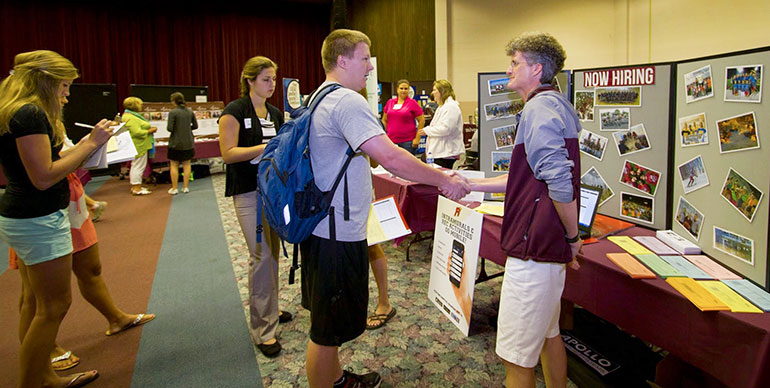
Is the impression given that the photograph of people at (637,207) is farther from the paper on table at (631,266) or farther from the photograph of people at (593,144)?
the paper on table at (631,266)

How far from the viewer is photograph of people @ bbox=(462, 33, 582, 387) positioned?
1.29 metres

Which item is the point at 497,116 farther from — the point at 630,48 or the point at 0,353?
the point at 630,48

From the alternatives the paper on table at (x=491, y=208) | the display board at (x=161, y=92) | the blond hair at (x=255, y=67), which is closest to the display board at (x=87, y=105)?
the display board at (x=161, y=92)

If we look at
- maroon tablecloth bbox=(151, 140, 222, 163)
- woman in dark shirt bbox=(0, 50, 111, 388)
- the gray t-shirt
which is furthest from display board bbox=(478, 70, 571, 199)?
maroon tablecloth bbox=(151, 140, 222, 163)

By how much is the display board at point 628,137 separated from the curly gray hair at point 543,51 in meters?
0.85

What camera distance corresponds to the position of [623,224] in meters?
2.19

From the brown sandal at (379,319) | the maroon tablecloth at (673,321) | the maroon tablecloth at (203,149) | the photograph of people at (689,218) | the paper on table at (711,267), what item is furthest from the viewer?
the maroon tablecloth at (203,149)

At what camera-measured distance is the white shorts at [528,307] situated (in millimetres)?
1383

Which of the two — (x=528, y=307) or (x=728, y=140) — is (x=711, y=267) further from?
(x=528, y=307)

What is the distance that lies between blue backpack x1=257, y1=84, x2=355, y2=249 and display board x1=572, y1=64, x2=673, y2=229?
1456mm

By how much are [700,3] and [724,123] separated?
25.2 ft

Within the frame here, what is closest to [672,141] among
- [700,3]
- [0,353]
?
[0,353]

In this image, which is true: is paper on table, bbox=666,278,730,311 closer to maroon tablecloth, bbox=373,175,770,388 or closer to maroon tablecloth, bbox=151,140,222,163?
maroon tablecloth, bbox=373,175,770,388

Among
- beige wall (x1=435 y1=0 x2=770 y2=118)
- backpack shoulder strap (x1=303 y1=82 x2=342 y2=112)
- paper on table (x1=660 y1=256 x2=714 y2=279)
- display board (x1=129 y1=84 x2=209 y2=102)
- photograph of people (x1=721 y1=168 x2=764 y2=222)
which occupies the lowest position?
paper on table (x1=660 y1=256 x2=714 y2=279)
